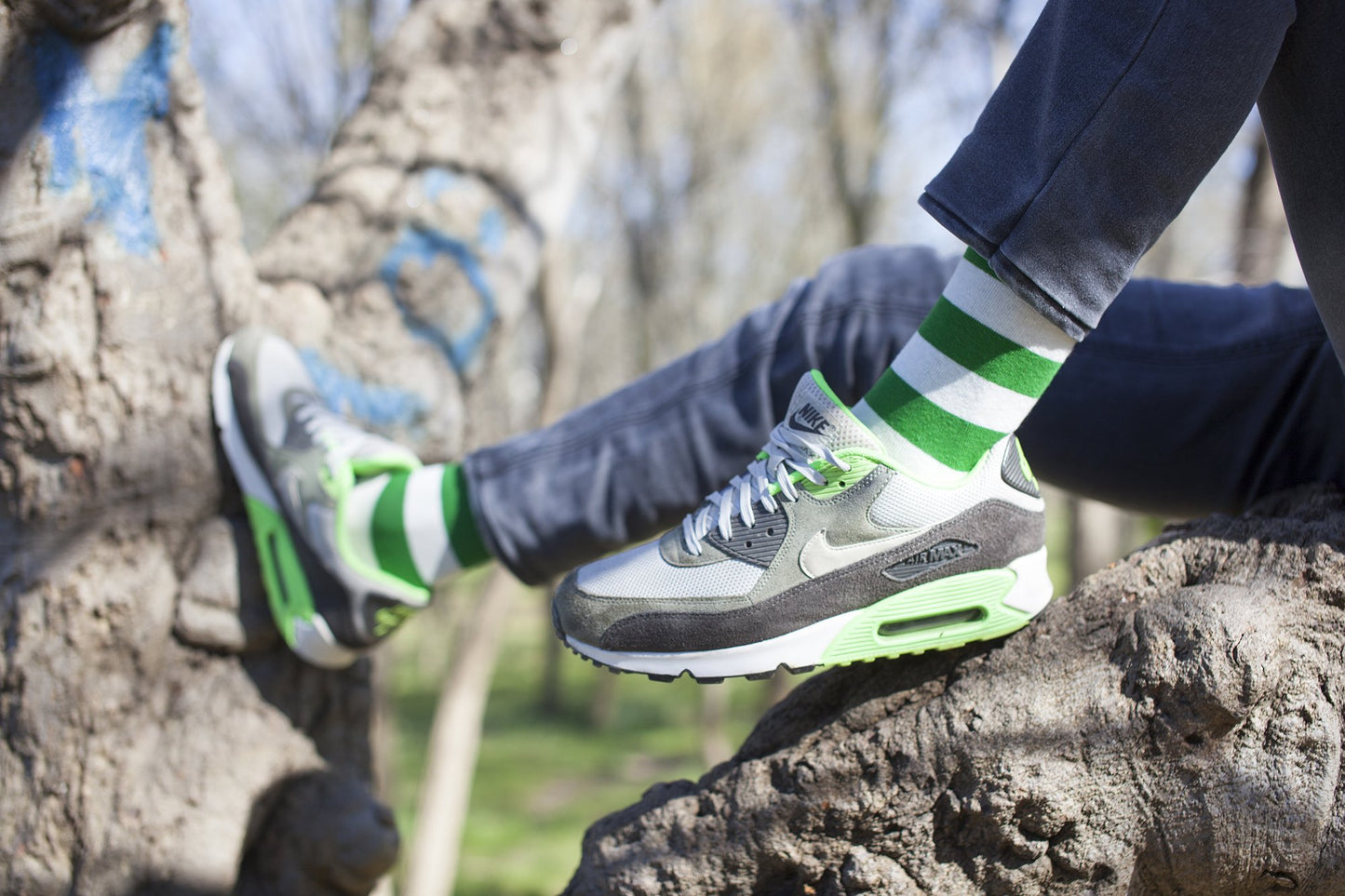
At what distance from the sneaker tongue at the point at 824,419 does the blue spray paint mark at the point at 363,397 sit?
104 cm

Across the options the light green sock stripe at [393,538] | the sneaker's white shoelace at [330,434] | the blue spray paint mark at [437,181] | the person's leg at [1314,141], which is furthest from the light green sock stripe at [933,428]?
the blue spray paint mark at [437,181]

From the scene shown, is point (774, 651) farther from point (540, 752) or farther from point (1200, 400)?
point (540, 752)

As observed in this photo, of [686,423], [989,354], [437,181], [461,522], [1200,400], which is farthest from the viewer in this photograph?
[437,181]

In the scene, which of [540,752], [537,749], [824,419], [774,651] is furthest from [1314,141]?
[537,749]

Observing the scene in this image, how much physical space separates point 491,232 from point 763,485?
116 cm

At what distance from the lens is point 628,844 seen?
137 centimetres

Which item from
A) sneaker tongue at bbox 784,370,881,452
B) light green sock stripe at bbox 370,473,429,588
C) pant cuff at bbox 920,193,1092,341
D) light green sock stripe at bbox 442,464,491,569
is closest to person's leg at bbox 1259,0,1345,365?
pant cuff at bbox 920,193,1092,341

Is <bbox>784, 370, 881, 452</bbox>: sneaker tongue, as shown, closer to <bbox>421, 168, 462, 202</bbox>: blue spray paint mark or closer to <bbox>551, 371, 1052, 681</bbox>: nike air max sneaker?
<bbox>551, 371, 1052, 681</bbox>: nike air max sneaker

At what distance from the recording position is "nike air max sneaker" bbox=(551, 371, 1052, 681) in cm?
126

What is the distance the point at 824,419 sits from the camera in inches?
50.2

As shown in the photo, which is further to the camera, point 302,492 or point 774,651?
point 302,492

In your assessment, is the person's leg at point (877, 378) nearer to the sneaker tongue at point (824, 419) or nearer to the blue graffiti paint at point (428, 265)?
the sneaker tongue at point (824, 419)

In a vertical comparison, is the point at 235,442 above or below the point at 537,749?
above

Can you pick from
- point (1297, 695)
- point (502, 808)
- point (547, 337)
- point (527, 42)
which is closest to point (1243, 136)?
point (547, 337)
